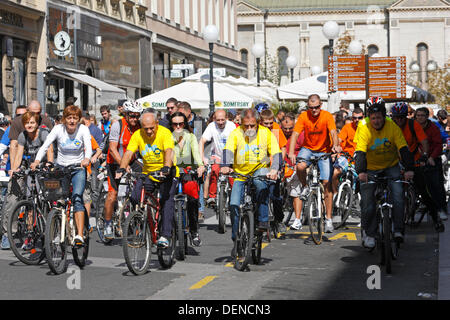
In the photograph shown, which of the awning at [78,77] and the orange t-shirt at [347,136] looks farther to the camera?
the awning at [78,77]

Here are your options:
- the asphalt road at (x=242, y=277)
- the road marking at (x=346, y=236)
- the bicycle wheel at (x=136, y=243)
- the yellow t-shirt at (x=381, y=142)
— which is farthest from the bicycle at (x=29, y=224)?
the road marking at (x=346, y=236)

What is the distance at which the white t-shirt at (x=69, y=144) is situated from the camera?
11281 mm

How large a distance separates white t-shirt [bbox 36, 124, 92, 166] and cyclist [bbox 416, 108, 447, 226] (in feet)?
19.0

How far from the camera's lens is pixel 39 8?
2736cm

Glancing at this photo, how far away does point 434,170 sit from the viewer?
1564 centimetres

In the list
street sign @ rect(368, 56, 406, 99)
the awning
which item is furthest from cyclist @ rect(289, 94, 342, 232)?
the awning

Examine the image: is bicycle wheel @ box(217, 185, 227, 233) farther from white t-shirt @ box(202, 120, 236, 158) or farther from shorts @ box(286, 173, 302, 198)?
shorts @ box(286, 173, 302, 198)

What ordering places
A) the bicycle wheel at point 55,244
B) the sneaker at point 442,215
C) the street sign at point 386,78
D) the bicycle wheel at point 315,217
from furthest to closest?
the street sign at point 386,78
the sneaker at point 442,215
the bicycle wheel at point 315,217
the bicycle wheel at point 55,244

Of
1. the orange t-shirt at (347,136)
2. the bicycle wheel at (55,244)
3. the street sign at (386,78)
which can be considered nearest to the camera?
the bicycle wheel at (55,244)

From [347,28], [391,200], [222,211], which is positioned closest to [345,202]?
[222,211]

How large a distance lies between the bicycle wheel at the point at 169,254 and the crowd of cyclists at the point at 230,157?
0.15 metres

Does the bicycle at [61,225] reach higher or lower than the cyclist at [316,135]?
lower

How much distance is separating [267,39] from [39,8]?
8026cm

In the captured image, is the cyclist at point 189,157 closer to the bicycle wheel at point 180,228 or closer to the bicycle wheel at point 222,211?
the bicycle wheel at point 180,228
